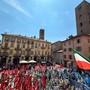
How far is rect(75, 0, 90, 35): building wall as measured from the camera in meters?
37.0

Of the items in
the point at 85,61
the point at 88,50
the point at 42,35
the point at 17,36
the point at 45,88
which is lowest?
the point at 45,88

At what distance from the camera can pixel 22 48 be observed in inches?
1483

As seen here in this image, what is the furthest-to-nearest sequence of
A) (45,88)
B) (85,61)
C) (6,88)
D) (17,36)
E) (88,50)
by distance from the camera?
(17,36), (88,50), (45,88), (6,88), (85,61)

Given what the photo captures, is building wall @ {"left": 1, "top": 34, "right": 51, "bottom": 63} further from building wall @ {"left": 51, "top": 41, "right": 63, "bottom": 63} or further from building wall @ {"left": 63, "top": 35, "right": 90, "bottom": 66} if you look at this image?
building wall @ {"left": 63, "top": 35, "right": 90, "bottom": 66}

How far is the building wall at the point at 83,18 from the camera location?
1458 inches

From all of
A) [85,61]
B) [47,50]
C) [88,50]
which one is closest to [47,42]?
[47,50]

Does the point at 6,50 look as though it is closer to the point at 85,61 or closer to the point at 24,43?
the point at 24,43

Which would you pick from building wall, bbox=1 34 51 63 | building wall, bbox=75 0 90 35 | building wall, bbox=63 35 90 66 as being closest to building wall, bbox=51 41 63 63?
building wall, bbox=1 34 51 63

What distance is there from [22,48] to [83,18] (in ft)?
97.4

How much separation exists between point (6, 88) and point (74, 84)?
23.9 ft

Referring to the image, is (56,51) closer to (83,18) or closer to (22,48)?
(22,48)

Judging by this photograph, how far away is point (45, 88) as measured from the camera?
388 inches

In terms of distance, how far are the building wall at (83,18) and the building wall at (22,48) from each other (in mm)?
17523

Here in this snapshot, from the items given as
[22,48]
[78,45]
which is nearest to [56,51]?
Result: [22,48]
